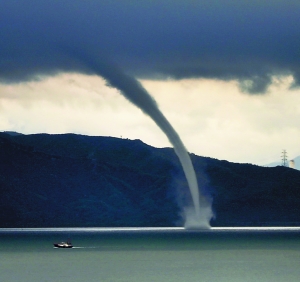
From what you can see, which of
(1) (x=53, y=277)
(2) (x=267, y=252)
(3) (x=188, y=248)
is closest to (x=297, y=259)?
(2) (x=267, y=252)

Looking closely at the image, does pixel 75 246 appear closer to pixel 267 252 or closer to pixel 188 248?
pixel 188 248

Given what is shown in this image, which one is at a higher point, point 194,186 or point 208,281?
point 194,186

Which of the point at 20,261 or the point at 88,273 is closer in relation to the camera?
A: the point at 88,273

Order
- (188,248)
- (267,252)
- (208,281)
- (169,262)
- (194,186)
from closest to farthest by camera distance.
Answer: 1. (208,281)
2. (169,262)
3. (267,252)
4. (188,248)
5. (194,186)

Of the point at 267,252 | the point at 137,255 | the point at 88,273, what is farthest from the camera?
the point at 267,252

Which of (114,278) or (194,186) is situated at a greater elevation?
(194,186)

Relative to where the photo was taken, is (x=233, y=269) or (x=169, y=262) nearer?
(x=233, y=269)

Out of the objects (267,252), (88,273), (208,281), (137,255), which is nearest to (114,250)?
(137,255)

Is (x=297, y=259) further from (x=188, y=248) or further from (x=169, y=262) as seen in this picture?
(x=188, y=248)

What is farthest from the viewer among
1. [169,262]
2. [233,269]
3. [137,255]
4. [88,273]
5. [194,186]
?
[194,186]
